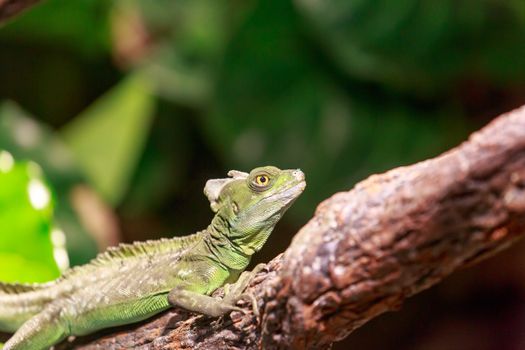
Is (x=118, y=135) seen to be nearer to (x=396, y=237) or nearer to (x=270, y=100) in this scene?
(x=270, y=100)

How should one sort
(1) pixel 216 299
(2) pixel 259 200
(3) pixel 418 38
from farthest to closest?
1. (3) pixel 418 38
2. (2) pixel 259 200
3. (1) pixel 216 299

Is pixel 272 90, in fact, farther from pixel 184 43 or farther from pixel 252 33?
pixel 184 43

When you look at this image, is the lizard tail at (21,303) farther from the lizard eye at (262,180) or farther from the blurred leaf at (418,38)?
the blurred leaf at (418,38)

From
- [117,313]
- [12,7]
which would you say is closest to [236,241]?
[117,313]

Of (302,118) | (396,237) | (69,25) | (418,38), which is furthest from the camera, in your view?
(69,25)

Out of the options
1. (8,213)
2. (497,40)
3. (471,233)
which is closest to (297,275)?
(471,233)

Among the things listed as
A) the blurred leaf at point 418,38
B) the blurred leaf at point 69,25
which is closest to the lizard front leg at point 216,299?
the blurred leaf at point 418,38
